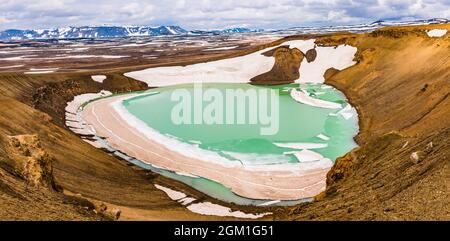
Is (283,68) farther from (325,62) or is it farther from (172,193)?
(172,193)

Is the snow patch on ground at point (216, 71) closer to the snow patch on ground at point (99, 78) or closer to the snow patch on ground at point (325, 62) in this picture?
the snow patch on ground at point (325, 62)

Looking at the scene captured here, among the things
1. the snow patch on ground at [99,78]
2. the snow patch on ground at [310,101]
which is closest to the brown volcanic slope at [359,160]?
the snow patch on ground at [310,101]

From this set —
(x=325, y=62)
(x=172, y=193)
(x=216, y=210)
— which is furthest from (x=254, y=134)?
(x=325, y=62)

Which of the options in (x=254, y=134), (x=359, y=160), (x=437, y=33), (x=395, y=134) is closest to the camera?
(x=359, y=160)

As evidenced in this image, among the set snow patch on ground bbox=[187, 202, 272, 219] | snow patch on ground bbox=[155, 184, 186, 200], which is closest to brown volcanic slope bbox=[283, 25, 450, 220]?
snow patch on ground bbox=[187, 202, 272, 219]

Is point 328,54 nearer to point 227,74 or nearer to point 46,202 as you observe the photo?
point 227,74

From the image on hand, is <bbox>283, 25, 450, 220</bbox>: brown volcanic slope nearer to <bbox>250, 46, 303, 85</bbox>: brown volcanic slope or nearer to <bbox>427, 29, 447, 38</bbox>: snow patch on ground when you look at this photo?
<bbox>427, 29, 447, 38</bbox>: snow patch on ground
